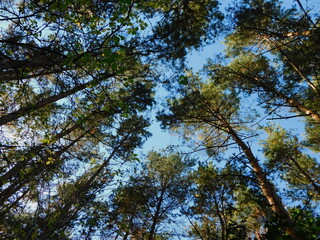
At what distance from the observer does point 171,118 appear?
945 centimetres

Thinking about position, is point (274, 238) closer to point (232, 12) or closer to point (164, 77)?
point (164, 77)

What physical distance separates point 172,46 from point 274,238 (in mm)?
5708

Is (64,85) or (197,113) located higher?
(197,113)

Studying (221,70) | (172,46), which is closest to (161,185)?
(221,70)

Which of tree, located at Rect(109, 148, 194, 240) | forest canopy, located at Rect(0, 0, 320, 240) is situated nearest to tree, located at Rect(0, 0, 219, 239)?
forest canopy, located at Rect(0, 0, 320, 240)

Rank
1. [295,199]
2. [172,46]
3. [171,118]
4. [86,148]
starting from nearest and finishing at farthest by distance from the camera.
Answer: [172,46] → [171,118] → [295,199] → [86,148]

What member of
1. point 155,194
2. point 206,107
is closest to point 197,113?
point 206,107

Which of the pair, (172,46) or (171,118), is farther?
(171,118)

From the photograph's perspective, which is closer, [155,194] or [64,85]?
[64,85]

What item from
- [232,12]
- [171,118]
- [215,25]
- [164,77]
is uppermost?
[232,12]

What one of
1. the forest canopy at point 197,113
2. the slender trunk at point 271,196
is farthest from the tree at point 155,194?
the slender trunk at point 271,196

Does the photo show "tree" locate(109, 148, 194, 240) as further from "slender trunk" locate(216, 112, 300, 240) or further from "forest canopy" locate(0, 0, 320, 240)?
"slender trunk" locate(216, 112, 300, 240)

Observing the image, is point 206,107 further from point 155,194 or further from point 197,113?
point 155,194

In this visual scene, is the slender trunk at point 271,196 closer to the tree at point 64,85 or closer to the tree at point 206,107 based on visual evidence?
the tree at point 206,107
